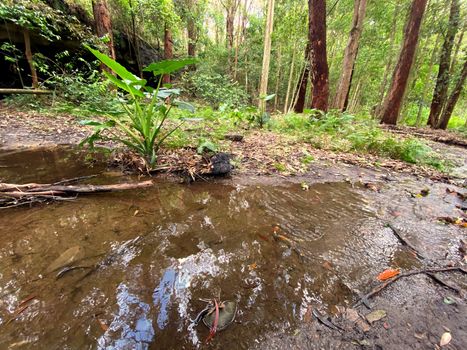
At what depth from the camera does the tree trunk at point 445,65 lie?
28.0 feet

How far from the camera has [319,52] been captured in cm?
588

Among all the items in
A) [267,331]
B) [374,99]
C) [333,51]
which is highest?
[333,51]

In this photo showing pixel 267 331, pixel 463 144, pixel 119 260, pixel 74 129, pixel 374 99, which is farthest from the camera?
pixel 374 99

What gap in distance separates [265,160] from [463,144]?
250 inches

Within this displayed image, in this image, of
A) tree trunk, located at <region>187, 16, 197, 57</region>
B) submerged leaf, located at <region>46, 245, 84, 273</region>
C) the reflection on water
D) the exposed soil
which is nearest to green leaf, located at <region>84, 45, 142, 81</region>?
the exposed soil

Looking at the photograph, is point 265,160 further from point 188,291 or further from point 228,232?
point 188,291

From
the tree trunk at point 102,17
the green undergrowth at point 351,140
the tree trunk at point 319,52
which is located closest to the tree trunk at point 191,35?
the tree trunk at point 102,17

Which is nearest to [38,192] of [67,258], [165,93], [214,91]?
[67,258]

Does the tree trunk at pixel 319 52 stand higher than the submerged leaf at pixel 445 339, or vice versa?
the tree trunk at pixel 319 52

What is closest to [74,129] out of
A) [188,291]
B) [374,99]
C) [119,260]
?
[119,260]

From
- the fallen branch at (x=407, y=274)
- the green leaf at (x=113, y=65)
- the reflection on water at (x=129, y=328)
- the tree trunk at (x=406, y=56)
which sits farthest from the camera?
the tree trunk at (x=406, y=56)

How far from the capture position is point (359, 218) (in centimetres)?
195

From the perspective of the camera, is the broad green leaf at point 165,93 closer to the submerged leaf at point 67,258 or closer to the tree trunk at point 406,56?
the submerged leaf at point 67,258

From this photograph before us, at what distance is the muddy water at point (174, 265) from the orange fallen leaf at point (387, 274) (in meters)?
0.05
